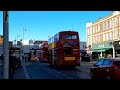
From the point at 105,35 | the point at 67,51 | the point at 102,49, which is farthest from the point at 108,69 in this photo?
the point at 102,49

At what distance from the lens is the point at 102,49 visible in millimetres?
83188

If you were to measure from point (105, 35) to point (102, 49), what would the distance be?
3.58 metres

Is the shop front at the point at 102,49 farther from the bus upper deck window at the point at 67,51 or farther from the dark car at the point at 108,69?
the dark car at the point at 108,69

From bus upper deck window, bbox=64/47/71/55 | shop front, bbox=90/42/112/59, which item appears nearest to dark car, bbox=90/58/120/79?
bus upper deck window, bbox=64/47/71/55

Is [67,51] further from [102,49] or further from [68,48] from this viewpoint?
[102,49]

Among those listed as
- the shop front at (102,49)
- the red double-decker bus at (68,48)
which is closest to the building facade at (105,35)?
the shop front at (102,49)

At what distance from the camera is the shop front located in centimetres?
7950

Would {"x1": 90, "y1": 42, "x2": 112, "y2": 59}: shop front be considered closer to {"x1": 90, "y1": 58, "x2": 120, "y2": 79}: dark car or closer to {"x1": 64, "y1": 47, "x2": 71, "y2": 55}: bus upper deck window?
{"x1": 64, "y1": 47, "x2": 71, "y2": 55}: bus upper deck window

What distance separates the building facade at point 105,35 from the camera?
245 feet

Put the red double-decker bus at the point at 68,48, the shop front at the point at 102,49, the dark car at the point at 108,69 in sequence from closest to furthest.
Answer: the dark car at the point at 108,69 → the red double-decker bus at the point at 68,48 → the shop front at the point at 102,49

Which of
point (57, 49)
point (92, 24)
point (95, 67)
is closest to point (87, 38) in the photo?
point (92, 24)
